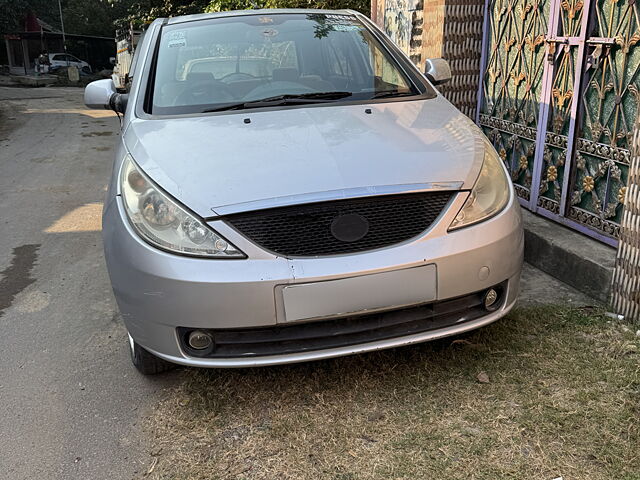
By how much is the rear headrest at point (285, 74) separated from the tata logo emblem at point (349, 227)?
144cm

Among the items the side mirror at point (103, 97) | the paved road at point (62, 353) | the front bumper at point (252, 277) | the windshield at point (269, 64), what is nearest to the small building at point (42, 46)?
the paved road at point (62, 353)

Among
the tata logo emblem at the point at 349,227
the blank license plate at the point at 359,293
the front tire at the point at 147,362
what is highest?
the tata logo emblem at the point at 349,227

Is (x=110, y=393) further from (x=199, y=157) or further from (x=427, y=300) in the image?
(x=427, y=300)

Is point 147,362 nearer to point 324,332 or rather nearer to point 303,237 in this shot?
point 324,332

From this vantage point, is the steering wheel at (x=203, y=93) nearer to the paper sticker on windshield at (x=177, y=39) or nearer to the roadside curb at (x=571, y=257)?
the paper sticker on windshield at (x=177, y=39)

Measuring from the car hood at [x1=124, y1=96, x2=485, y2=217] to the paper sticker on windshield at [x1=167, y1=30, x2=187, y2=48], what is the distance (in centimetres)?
80

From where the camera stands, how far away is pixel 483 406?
2.60 meters

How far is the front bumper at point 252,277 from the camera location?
2391 mm

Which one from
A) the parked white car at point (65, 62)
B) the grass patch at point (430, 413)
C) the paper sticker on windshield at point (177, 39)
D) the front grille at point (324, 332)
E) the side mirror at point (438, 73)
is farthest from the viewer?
the parked white car at point (65, 62)

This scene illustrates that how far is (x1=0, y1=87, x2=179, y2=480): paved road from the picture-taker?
2533 mm

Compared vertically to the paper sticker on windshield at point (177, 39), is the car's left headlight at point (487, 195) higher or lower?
lower

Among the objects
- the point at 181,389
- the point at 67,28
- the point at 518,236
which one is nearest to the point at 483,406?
the point at 518,236

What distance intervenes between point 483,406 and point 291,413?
0.79 metres

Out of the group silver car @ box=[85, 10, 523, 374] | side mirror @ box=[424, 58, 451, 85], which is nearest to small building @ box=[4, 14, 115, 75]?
side mirror @ box=[424, 58, 451, 85]
